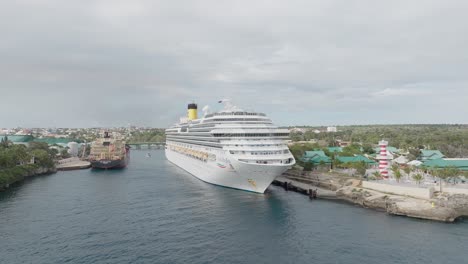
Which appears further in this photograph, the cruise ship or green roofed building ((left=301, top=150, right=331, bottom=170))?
green roofed building ((left=301, top=150, right=331, bottom=170))

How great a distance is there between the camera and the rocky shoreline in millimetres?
47406

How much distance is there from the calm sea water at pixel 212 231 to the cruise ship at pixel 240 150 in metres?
3.53

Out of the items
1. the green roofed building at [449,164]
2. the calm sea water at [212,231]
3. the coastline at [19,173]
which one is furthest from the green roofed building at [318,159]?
the coastline at [19,173]

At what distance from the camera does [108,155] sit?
120125 millimetres

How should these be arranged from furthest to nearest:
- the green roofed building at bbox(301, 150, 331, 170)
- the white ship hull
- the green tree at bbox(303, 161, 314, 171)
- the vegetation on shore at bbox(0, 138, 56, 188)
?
the green roofed building at bbox(301, 150, 331, 170) → the green tree at bbox(303, 161, 314, 171) → the vegetation on shore at bbox(0, 138, 56, 188) → the white ship hull

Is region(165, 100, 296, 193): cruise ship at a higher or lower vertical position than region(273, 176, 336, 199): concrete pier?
higher

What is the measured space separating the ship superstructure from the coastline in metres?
13.6

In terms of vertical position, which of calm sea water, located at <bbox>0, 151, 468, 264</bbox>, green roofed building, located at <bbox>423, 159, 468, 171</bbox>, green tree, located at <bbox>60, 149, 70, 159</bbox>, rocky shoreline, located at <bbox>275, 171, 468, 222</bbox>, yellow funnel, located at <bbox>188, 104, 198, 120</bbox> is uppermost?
yellow funnel, located at <bbox>188, 104, 198, 120</bbox>

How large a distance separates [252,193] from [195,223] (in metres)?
18.4

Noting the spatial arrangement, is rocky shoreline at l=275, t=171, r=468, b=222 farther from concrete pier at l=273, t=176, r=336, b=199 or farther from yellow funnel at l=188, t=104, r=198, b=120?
yellow funnel at l=188, t=104, r=198, b=120

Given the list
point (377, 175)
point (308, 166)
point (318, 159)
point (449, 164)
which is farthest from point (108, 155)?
point (449, 164)

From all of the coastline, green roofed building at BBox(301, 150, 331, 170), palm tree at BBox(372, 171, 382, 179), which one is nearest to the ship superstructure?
the coastline

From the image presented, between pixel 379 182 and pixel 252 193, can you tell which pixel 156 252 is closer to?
pixel 252 193

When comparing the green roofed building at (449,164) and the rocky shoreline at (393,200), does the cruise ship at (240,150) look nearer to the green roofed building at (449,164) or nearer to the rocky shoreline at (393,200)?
the rocky shoreline at (393,200)
